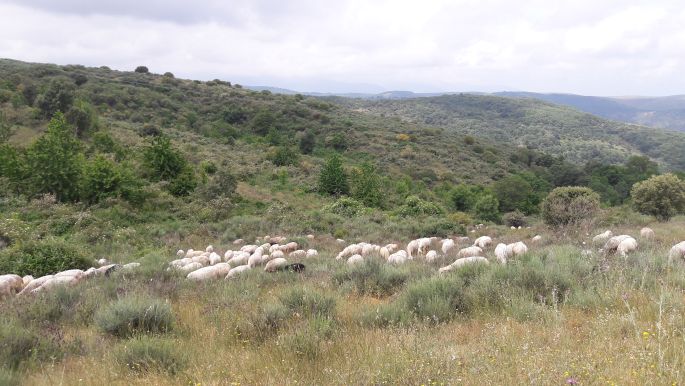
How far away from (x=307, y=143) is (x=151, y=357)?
128ft

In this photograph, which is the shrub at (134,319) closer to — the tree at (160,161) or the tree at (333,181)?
the tree at (160,161)

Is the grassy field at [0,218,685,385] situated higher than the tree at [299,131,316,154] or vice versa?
the grassy field at [0,218,685,385]

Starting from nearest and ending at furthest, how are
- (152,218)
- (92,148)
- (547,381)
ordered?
1. (547,381)
2. (152,218)
3. (92,148)

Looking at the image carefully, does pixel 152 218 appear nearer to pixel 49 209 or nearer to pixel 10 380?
pixel 49 209

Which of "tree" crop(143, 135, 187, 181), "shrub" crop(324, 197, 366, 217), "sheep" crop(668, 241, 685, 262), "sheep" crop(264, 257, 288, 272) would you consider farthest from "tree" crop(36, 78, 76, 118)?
"sheep" crop(668, 241, 685, 262)

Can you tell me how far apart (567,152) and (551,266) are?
265ft

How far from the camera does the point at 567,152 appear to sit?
76688 mm

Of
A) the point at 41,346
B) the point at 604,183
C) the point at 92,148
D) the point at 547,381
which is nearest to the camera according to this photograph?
the point at 547,381

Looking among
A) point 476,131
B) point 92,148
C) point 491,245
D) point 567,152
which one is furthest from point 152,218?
point 476,131

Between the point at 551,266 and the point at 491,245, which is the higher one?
the point at 551,266

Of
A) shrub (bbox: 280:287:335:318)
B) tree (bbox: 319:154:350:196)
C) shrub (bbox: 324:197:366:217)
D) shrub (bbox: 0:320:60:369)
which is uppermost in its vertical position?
shrub (bbox: 280:287:335:318)

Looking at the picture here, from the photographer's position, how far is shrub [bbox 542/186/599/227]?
15227 mm

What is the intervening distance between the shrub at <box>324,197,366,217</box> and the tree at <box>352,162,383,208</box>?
2.94 m

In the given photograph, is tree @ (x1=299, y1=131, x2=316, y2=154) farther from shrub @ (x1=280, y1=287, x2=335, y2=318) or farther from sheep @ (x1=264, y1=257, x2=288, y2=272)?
shrub @ (x1=280, y1=287, x2=335, y2=318)
